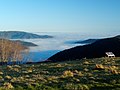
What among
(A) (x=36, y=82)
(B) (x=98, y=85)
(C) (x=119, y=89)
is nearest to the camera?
(C) (x=119, y=89)

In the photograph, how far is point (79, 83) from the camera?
2708 centimetres

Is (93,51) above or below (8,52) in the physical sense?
above

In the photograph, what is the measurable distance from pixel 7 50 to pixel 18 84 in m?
120

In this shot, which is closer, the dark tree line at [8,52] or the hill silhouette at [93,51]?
the hill silhouette at [93,51]

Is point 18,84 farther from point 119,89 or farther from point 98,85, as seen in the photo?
point 119,89

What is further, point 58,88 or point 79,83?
point 79,83

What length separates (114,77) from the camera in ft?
96.8

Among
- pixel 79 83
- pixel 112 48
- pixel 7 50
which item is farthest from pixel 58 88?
pixel 7 50

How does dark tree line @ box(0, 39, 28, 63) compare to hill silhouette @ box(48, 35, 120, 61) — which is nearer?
hill silhouette @ box(48, 35, 120, 61)

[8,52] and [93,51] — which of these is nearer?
[93,51]

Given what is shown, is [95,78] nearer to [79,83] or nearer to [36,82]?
[79,83]

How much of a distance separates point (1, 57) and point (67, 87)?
123584 mm

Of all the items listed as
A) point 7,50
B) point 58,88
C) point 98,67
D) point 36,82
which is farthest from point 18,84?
point 7,50

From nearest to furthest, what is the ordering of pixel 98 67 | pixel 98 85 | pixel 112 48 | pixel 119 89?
pixel 119 89, pixel 98 85, pixel 98 67, pixel 112 48
